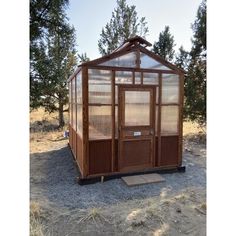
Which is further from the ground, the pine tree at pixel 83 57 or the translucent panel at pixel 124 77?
the pine tree at pixel 83 57

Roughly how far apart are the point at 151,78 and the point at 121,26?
325 inches

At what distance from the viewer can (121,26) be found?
40.2ft

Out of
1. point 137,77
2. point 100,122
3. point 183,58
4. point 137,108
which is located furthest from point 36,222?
point 183,58

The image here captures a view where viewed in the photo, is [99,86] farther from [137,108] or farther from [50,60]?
[50,60]

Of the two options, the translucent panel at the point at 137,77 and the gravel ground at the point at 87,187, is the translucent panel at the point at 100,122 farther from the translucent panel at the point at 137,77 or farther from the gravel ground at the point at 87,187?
the gravel ground at the point at 87,187

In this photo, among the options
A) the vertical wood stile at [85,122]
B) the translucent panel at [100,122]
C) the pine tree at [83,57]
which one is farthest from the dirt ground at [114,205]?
the pine tree at [83,57]

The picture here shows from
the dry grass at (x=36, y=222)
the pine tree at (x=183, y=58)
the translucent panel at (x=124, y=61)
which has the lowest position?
the dry grass at (x=36, y=222)

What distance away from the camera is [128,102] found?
489 centimetres

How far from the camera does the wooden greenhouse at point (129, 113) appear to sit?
15.2 ft

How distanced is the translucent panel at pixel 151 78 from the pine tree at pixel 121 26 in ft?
25.4

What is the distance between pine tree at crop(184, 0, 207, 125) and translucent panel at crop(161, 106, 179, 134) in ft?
11.7
